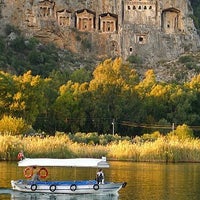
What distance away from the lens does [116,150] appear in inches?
2197

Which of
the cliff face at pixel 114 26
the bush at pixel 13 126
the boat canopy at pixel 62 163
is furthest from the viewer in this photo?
the cliff face at pixel 114 26

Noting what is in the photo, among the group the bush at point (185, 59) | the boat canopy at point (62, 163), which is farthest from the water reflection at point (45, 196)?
the bush at point (185, 59)

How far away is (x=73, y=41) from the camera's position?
108562mm

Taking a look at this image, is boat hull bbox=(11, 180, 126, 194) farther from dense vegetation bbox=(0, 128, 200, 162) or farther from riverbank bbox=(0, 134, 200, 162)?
riverbank bbox=(0, 134, 200, 162)

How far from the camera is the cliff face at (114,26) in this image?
108m

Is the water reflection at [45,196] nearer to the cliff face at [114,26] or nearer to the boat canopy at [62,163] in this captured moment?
the boat canopy at [62,163]

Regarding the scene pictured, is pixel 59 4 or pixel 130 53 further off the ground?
pixel 59 4

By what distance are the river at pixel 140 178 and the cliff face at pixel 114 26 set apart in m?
55.6

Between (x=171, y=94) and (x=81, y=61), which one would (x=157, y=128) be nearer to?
(x=171, y=94)

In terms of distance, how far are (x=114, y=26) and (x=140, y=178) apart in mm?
67190

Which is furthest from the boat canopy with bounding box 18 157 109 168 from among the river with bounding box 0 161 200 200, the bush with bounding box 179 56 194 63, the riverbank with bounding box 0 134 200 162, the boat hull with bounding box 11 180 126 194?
the bush with bounding box 179 56 194 63

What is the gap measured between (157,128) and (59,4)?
38.5 m

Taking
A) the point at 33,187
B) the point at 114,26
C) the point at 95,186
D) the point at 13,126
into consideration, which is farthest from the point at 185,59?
the point at 33,187

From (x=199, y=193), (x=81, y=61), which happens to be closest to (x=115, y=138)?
(x=199, y=193)
